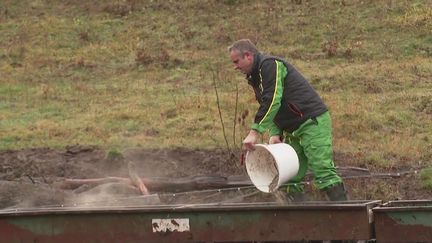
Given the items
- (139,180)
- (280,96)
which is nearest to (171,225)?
(280,96)

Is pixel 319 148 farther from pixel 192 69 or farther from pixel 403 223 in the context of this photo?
pixel 192 69

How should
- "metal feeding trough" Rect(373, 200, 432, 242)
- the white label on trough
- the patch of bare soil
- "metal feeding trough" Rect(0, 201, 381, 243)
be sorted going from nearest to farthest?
"metal feeding trough" Rect(373, 200, 432, 242) < "metal feeding trough" Rect(0, 201, 381, 243) < the white label on trough < the patch of bare soil

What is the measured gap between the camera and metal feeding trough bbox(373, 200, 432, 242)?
5.29m

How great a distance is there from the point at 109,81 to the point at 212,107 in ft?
11.5

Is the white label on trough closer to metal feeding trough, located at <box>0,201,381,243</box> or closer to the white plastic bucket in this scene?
metal feeding trough, located at <box>0,201,381,243</box>

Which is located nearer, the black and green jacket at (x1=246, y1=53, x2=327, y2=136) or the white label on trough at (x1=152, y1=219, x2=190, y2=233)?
the white label on trough at (x1=152, y1=219, x2=190, y2=233)

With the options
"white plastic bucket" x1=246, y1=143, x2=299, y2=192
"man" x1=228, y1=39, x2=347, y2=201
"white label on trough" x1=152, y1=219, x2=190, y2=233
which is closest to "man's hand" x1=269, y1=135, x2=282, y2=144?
"man" x1=228, y1=39, x2=347, y2=201

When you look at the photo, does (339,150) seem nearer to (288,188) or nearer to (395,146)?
(395,146)

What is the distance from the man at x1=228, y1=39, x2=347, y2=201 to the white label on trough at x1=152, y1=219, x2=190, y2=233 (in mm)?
1043

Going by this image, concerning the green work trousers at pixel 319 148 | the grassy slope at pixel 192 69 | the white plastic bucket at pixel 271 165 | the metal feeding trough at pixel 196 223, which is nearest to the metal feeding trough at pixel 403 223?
the metal feeding trough at pixel 196 223

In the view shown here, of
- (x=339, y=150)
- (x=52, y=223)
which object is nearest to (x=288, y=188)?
(x=52, y=223)

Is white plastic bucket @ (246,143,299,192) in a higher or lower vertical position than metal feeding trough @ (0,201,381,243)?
higher

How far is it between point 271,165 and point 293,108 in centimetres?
57

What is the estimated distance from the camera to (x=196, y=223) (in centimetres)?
569
